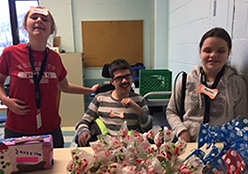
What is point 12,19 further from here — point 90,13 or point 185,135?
point 185,135

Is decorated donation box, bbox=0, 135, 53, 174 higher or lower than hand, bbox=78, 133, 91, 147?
higher

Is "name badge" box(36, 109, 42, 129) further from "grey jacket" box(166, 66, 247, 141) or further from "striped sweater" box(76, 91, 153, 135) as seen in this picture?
"grey jacket" box(166, 66, 247, 141)

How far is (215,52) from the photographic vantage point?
127 cm

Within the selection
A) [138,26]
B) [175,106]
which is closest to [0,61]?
[175,106]

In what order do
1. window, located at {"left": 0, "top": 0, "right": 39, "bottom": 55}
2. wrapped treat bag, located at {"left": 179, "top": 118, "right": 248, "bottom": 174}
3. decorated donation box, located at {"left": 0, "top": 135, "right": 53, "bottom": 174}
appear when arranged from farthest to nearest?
1. window, located at {"left": 0, "top": 0, "right": 39, "bottom": 55}
2. decorated donation box, located at {"left": 0, "top": 135, "right": 53, "bottom": 174}
3. wrapped treat bag, located at {"left": 179, "top": 118, "right": 248, "bottom": 174}

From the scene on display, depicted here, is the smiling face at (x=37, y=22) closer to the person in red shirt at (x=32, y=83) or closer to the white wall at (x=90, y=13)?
the person in red shirt at (x=32, y=83)

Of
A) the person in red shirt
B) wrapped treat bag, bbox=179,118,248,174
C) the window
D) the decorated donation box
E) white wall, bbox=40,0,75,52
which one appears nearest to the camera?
wrapped treat bag, bbox=179,118,248,174

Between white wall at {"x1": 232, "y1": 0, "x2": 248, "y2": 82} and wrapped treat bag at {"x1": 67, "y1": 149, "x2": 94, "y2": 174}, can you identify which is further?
white wall at {"x1": 232, "y1": 0, "x2": 248, "y2": 82}

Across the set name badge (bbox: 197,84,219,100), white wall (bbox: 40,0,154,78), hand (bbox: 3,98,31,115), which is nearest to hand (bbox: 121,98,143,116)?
name badge (bbox: 197,84,219,100)

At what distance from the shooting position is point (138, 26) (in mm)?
4098

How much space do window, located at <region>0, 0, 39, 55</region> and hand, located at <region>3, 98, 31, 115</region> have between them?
2975 millimetres

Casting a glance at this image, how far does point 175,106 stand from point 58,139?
79 centimetres

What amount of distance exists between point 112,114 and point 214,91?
0.63 m

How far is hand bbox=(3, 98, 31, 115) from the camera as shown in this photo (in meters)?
1.34
